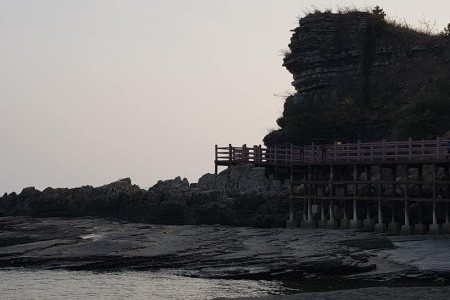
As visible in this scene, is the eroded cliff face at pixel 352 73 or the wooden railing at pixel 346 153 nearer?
the wooden railing at pixel 346 153

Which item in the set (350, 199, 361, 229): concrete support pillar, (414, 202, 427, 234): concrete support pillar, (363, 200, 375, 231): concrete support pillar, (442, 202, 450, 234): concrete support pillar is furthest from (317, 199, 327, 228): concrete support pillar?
(442, 202, 450, 234): concrete support pillar

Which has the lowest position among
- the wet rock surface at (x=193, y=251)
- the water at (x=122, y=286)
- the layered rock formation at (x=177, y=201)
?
the water at (x=122, y=286)

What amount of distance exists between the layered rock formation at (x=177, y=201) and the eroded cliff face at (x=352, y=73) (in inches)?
379

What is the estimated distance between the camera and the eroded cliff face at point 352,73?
66.6 meters

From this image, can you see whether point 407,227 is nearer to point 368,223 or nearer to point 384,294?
point 368,223

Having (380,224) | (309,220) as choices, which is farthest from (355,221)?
(309,220)

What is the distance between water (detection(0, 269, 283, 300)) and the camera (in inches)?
1053

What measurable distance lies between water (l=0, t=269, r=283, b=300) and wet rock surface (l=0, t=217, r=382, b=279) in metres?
1.33

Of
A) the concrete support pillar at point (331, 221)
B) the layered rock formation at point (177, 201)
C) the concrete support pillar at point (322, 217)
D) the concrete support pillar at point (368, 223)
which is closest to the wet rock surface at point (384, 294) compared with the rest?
the concrete support pillar at point (368, 223)

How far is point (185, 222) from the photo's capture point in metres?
56.3

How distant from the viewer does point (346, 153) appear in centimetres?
5078

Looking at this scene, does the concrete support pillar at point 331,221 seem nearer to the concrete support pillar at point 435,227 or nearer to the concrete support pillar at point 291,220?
the concrete support pillar at point 291,220

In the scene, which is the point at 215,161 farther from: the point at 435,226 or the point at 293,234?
the point at 435,226

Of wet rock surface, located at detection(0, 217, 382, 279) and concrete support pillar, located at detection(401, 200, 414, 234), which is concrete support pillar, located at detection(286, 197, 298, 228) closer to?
wet rock surface, located at detection(0, 217, 382, 279)
